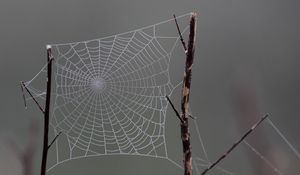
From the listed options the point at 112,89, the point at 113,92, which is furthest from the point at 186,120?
the point at 112,89

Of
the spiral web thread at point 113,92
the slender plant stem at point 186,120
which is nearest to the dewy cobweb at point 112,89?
the spiral web thread at point 113,92

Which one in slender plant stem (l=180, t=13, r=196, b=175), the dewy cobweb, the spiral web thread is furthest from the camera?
the dewy cobweb

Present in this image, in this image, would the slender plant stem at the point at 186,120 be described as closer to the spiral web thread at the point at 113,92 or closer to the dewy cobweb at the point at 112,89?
the spiral web thread at the point at 113,92

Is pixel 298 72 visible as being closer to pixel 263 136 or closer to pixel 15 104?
pixel 15 104

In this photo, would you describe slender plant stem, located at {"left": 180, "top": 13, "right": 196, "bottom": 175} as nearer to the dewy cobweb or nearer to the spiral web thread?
the spiral web thread

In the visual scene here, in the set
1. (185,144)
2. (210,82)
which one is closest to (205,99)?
(210,82)

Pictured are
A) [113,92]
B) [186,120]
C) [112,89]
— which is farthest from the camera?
[112,89]

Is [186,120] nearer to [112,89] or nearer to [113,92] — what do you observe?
[113,92]

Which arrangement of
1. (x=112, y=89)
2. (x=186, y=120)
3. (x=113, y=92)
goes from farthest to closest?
(x=112, y=89), (x=113, y=92), (x=186, y=120)

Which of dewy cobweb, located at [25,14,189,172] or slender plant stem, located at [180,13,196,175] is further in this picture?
dewy cobweb, located at [25,14,189,172]

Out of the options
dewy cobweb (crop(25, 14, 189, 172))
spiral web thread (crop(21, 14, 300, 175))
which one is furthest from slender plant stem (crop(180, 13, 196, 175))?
dewy cobweb (crop(25, 14, 189, 172))

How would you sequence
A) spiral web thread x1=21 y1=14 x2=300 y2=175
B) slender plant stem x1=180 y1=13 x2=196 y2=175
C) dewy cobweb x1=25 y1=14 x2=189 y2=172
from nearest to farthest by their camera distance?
slender plant stem x1=180 y1=13 x2=196 y2=175, spiral web thread x1=21 y1=14 x2=300 y2=175, dewy cobweb x1=25 y1=14 x2=189 y2=172
